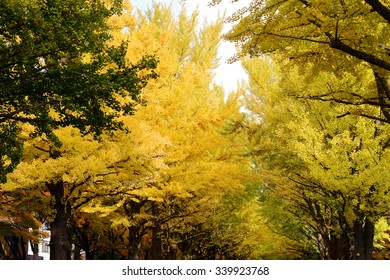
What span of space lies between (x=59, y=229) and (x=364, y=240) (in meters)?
7.83

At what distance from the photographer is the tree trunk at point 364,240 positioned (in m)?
14.0

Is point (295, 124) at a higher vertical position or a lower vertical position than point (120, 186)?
higher

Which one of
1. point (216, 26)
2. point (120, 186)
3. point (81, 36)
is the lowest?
point (120, 186)

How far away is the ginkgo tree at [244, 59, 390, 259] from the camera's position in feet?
39.4

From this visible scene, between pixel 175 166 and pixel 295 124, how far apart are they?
3.59 metres

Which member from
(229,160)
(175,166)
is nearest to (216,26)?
(229,160)

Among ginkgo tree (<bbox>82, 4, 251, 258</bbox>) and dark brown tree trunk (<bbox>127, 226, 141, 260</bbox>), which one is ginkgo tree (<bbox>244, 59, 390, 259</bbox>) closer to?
ginkgo tree (<bbox>82, 4, 251, 258</bbox>)

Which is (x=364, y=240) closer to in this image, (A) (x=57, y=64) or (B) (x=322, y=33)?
(B) (x=322, y=33)

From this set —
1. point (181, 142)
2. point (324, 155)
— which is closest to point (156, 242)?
point (181, 142)

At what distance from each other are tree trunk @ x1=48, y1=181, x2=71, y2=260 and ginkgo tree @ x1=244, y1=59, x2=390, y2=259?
591 cm

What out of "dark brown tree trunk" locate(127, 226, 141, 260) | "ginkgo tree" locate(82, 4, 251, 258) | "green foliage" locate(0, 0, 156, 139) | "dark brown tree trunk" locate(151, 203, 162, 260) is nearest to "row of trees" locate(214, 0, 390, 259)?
"ginkgo tree" locate(82, 4, 251, 258)

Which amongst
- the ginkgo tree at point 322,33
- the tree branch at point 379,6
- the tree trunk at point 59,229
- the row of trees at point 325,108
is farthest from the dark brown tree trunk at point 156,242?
the tree branch at point 379,6

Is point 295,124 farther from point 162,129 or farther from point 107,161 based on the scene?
point 107,161

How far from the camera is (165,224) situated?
1936 cm
